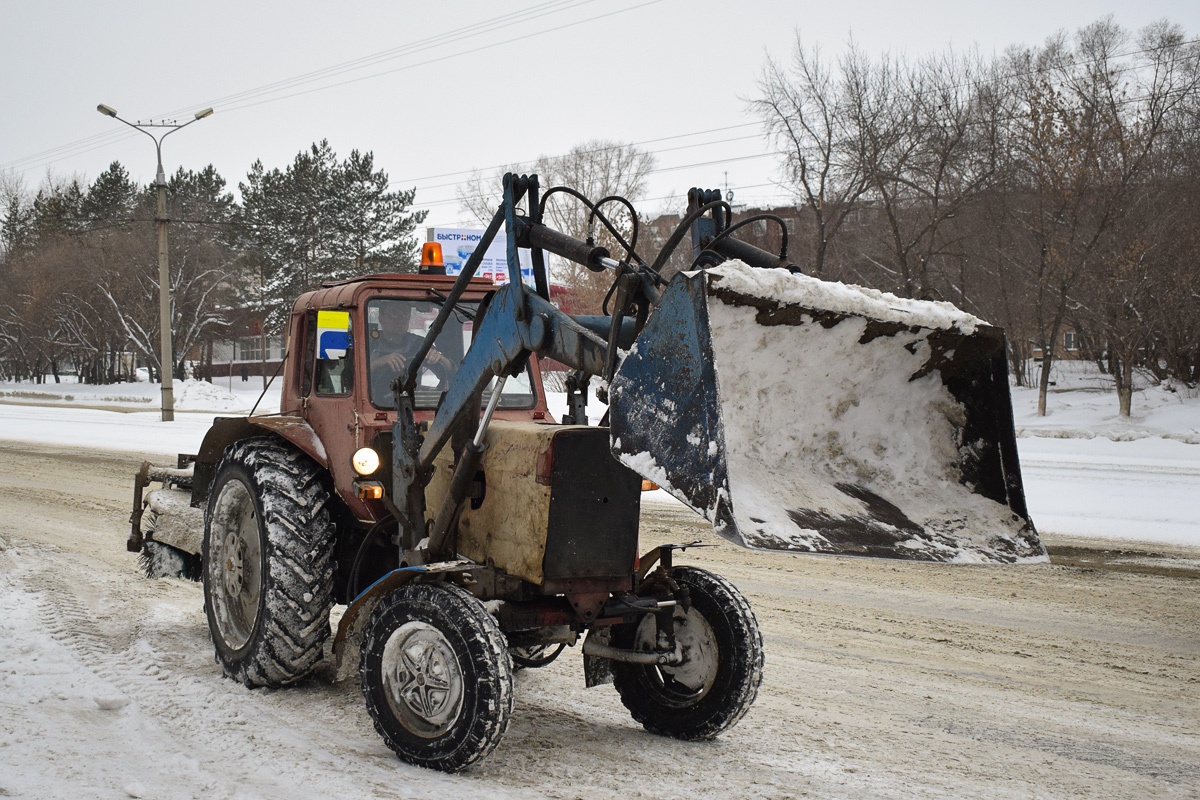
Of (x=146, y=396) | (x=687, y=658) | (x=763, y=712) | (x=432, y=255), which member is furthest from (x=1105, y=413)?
(x=146, y=396)

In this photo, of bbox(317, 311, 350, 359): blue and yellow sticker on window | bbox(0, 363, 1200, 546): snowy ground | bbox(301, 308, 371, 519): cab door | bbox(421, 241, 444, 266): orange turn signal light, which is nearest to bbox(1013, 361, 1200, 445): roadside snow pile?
bbox(0, 363, 1200, 546): snowy ground

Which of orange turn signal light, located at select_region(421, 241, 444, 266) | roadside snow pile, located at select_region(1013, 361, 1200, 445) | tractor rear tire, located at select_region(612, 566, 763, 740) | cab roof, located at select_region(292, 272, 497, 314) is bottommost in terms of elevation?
tractor rear tire, located at select_region(612, 566, 763, 740)

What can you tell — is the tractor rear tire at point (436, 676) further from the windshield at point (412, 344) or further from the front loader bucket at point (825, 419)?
the windshield at point (412, 344)

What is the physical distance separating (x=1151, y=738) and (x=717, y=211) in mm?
2992

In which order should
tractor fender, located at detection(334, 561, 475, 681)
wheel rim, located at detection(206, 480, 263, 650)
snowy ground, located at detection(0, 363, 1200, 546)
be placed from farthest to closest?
snowy ground, located at detection(0, 363, 1200, 546)
wheel rim, located at detection(206, 480, 263, 650)
tractor fender, located at detection(334, 561, 475, 681)

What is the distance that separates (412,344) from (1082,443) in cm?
1671

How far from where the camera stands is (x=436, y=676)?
3738 mm

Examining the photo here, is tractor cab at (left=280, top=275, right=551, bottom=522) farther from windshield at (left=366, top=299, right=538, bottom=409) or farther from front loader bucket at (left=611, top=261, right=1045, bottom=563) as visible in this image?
front loader bucket at (left=611, top=261, right=1045, bottom=563)

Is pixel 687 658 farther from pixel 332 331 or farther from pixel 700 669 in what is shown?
pixel 332 331

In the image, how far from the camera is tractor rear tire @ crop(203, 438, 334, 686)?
4.54 metres

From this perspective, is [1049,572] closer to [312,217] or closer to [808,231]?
[808,231]

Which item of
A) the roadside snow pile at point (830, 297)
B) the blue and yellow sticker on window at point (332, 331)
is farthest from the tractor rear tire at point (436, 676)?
the roadside snow pile at point (830, 297)

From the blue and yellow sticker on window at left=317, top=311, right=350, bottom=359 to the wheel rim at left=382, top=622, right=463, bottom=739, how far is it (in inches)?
61.3

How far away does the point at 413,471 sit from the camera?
4.39 meters
